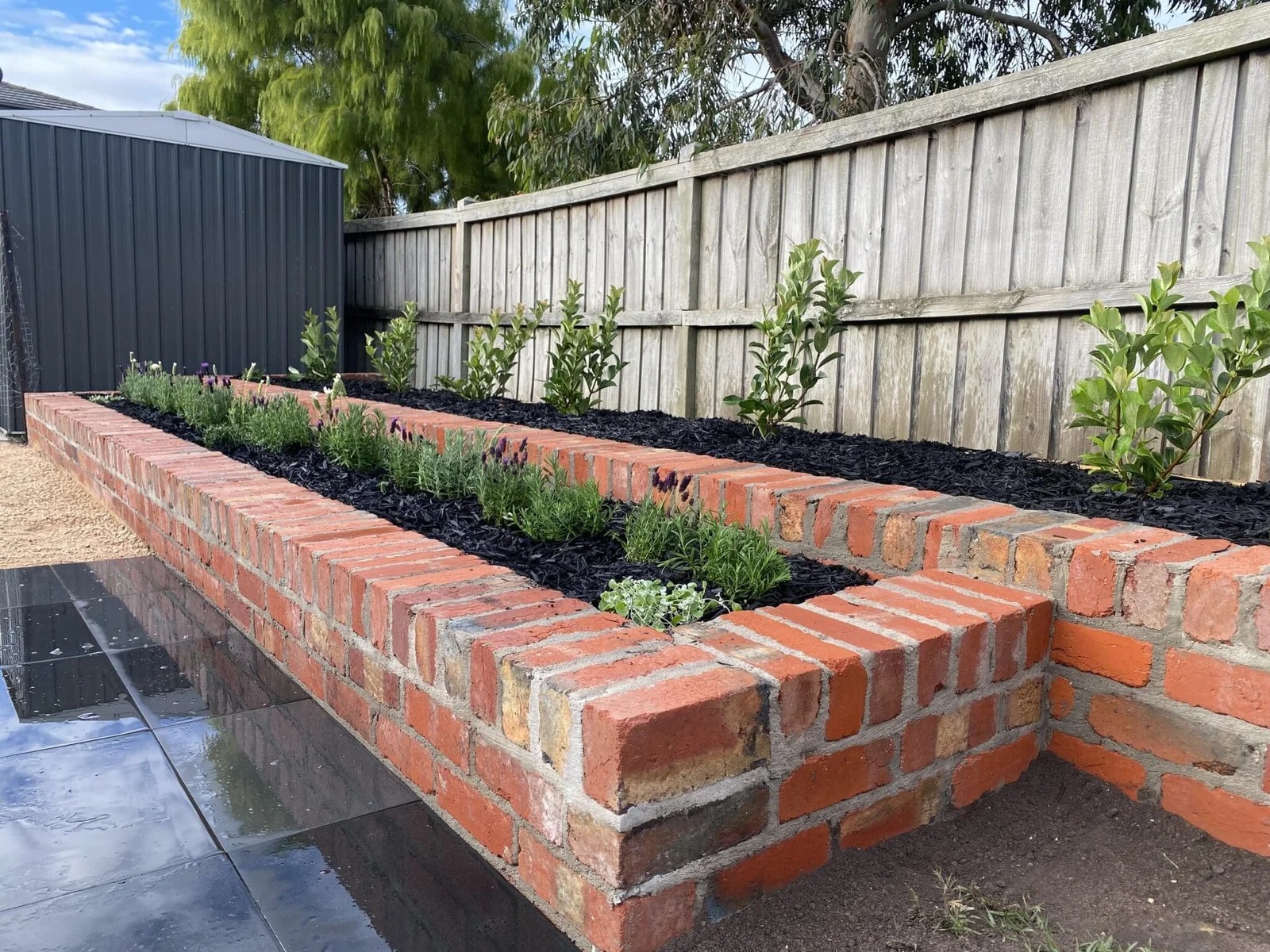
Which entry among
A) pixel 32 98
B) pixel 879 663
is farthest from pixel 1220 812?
pixel 32 98

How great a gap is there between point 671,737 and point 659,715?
0.05 m

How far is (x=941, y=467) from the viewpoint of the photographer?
315 cm

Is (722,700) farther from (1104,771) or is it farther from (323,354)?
(323,354)

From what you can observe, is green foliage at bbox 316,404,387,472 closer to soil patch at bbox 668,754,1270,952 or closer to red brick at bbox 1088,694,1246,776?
soil patch at bbox 668,754,1270,952

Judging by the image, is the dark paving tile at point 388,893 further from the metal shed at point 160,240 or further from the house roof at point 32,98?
the house roof at point 32,98

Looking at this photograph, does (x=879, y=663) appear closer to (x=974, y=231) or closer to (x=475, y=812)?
(x=475, y=812)

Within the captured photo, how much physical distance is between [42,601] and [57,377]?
517 centimetres

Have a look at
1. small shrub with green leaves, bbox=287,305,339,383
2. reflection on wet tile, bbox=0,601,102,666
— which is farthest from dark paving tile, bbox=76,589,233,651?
small shrub with green leaves, bbox=287,305,339,383

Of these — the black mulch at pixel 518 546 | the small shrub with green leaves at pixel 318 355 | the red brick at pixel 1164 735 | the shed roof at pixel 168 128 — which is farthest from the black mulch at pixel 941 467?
the shed roof at pixel 168 128

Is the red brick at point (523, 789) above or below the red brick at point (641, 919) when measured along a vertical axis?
above

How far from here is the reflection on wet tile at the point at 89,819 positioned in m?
1.61

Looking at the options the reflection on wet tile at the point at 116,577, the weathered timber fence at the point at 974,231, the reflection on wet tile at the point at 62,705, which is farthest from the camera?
the reflection on wet tile at the point at 116,577

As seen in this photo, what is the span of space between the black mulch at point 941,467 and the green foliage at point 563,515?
0.80 metres

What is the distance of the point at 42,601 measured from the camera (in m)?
3.20
